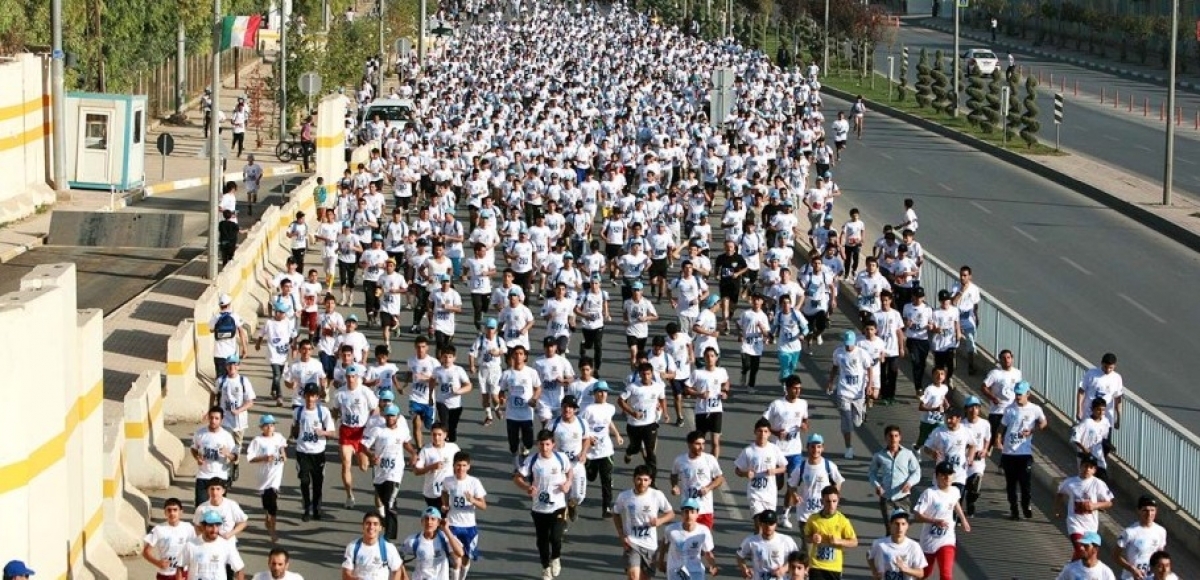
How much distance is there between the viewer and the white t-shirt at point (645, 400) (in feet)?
69.7

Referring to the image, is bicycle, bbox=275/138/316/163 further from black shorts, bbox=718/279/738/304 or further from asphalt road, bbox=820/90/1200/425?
black shorts, bbox=718/279/738/304

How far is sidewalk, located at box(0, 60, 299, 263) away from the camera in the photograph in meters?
40.7

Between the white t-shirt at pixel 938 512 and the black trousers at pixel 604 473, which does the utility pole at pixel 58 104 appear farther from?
the white t-shirt at pixel 938 512

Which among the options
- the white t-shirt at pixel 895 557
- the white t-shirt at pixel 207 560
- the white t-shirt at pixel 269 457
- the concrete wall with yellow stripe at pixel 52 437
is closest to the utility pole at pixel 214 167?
the white t-shirt at pixel 269 457

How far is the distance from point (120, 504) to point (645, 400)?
5.05 m

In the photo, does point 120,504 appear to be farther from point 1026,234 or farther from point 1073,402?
point 1026,234

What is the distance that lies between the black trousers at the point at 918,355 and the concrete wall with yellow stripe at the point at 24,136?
2203 cm

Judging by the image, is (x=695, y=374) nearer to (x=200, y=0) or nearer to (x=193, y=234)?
(x=193, y=234)

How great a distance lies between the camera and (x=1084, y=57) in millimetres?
95250

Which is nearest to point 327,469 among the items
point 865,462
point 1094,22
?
point 865,462

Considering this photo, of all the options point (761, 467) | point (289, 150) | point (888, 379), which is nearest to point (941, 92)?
point (289, 150)

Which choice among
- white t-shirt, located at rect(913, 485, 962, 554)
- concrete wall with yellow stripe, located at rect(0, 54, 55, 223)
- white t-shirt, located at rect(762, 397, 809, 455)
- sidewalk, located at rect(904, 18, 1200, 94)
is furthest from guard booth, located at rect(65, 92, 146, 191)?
sidewalk, located at rect(904, 18, 1200, 94)

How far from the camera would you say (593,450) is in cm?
2000

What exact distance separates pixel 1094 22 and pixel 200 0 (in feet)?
153
